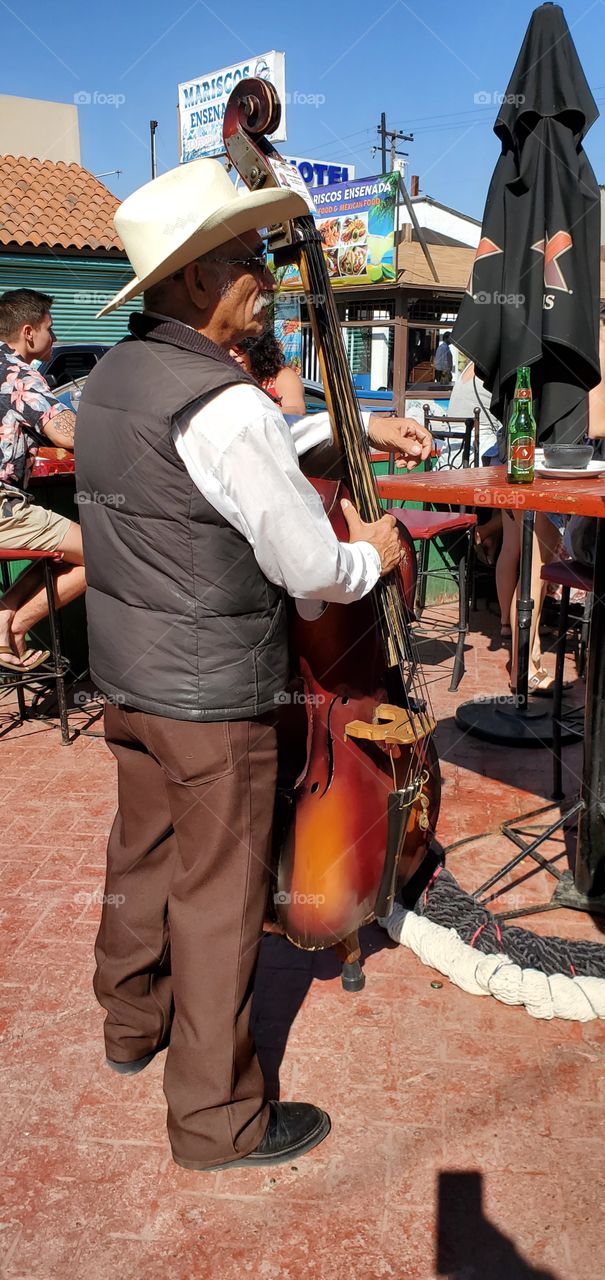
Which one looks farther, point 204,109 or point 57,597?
point 204,109

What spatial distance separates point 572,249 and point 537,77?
2.49 feet

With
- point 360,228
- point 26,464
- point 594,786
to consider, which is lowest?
point 594,786

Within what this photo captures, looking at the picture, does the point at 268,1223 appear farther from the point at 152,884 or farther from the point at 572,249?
the point at 572,249

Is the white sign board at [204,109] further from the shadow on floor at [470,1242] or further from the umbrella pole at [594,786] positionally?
the shadow on floor at [470,1242]

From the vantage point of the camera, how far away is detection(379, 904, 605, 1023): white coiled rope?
2.75 metres

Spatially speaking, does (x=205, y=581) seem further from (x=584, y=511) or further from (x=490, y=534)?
(x=490, y=534)

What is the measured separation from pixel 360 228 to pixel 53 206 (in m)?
6.63

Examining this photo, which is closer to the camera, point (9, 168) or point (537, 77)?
point (537, 77)

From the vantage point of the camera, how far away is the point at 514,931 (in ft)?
10.1

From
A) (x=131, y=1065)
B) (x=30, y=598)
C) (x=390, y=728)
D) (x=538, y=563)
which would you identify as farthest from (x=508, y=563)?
(x=131, y=1065)

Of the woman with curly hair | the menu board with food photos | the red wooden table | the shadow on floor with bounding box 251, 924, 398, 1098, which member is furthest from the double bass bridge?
the menu board with food photos

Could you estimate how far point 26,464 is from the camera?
16.0ft

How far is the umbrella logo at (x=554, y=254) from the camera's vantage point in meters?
4.26

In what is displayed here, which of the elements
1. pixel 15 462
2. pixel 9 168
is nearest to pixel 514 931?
pixel 15 462
